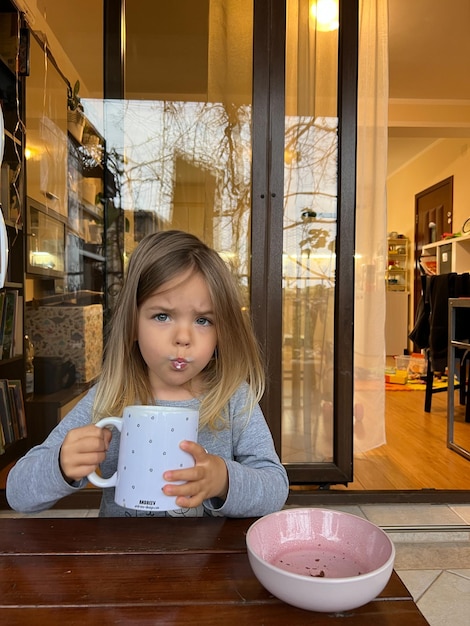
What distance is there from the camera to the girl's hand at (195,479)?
19.7 inches

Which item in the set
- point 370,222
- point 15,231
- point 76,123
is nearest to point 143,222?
point 76,123

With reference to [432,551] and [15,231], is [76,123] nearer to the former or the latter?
[15,231]

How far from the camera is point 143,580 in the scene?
0.47 meters

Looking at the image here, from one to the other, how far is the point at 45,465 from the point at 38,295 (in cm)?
177

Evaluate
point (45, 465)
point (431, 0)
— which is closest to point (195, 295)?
point (45, 465)

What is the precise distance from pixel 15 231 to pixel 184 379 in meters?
1.86

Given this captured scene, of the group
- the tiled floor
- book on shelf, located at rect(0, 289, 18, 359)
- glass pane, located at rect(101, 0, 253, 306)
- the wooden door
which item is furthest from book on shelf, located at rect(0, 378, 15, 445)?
the wooden door

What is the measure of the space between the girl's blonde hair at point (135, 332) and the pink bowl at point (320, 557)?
11.9 inches

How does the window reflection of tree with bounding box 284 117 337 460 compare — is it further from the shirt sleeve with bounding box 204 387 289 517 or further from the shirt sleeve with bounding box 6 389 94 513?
the shirt sleeve with bounding box 6 389 94 513

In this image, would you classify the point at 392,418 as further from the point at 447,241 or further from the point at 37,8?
the point at 37,8

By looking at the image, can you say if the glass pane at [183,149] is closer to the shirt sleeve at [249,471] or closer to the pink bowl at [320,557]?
the shirt sleeve at [249,471]

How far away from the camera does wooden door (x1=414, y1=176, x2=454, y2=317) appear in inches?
247

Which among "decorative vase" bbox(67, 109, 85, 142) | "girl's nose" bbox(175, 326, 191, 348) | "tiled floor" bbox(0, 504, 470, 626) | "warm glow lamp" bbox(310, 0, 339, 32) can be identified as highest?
"warm glow lamp" bbox(310, 0, 339, 32)

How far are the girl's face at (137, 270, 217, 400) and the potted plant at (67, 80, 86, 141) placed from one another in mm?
1622
